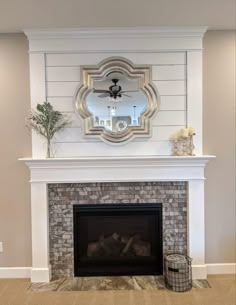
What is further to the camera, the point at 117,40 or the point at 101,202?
the point at 101,202

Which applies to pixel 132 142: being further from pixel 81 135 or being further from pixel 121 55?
pixel 121 55

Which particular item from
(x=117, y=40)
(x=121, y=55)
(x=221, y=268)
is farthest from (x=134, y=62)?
(x=221, y=268)

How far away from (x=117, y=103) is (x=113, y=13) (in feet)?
3.01

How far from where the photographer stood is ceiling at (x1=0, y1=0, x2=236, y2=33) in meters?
→ 2.79

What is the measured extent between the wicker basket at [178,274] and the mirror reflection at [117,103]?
1498mm

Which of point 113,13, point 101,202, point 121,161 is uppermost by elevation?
point 113,13

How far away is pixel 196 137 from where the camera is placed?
350 centimetres

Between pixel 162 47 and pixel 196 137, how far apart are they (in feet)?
3.40

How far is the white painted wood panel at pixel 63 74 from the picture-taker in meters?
3.46

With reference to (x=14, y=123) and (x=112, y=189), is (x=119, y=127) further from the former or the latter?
(x=14, y=123)

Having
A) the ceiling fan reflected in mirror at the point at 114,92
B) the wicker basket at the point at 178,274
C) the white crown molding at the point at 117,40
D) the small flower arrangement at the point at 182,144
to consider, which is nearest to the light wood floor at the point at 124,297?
the wicker basket at the point at 178,274

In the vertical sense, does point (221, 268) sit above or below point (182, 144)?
below

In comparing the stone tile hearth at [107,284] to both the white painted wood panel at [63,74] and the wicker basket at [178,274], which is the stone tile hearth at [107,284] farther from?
the white painted wood panel at [63,74]

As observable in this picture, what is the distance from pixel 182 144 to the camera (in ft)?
11.3
